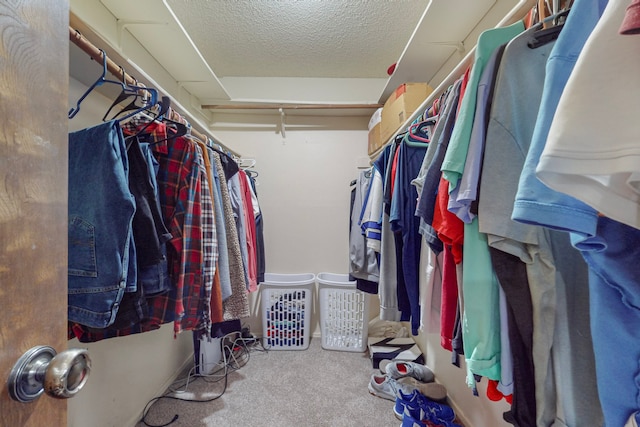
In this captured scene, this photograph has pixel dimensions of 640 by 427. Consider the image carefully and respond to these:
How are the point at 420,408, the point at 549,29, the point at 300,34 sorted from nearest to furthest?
the point at 549,29
the point at 420,408
the point at 300,34

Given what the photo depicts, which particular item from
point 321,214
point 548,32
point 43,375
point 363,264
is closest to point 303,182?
point 321,214

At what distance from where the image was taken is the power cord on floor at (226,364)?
1427mm

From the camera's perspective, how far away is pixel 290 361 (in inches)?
71.9

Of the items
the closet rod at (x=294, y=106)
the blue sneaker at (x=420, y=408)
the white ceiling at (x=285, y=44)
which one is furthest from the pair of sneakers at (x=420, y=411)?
the closet rod at (x=294, y=106)

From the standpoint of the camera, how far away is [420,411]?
48.2 inches

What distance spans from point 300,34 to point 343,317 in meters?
2.09

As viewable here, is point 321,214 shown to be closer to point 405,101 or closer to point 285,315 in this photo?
point 285,315

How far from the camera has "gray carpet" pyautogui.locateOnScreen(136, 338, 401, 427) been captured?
51.0 inches

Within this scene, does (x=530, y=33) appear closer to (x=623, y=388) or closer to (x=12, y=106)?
(x=623, y=388)

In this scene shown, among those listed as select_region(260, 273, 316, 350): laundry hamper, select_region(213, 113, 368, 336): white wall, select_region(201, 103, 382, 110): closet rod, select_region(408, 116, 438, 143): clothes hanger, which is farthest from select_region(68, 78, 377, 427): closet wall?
select_region(408, 116, 438, 143): clothes hanger

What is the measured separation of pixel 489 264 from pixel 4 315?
76 cm

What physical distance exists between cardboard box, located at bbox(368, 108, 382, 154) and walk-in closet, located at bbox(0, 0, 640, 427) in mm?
25

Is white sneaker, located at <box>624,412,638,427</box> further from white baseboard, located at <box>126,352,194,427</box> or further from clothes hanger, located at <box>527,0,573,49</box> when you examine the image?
white baseboard, located at <box>126,352,194,427</box>

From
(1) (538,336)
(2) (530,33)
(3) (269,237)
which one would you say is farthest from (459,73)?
(3) (269,237)
